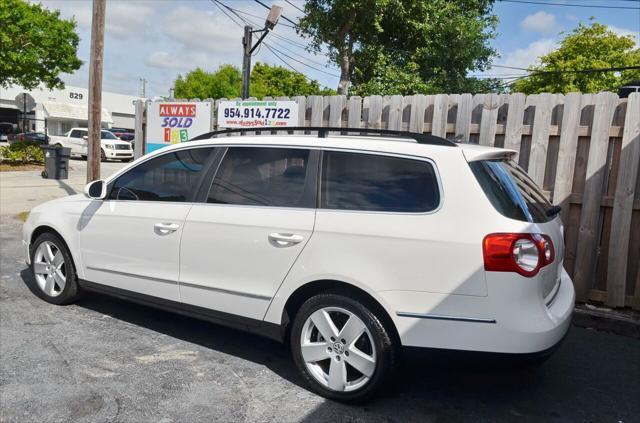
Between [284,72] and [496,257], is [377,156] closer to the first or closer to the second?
[496,257]

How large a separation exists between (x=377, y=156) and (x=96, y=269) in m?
2.66

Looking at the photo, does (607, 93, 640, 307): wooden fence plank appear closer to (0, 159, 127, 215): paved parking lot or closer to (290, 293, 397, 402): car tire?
(290, 293, 397, 402): car tire

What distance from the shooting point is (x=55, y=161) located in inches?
602

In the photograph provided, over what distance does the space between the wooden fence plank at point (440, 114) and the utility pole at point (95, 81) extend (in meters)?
6.17

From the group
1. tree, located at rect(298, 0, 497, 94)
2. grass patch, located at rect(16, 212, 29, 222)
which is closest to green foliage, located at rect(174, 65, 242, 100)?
tree, located at rect(298, 0, 497, 94)

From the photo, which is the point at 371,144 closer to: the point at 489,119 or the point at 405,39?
the point at 489,119

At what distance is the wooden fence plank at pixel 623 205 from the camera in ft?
15.7

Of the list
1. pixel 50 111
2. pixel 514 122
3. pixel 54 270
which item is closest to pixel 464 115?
pixel 514 122

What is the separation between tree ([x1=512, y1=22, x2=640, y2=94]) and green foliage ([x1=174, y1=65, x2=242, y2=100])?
106 feet

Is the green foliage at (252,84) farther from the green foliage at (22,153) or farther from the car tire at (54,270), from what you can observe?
the car tire at (54,270)

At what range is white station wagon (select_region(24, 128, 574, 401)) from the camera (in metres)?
2.81

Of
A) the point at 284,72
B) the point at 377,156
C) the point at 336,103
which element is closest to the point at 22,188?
the point at 336,103

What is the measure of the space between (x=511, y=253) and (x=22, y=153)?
20.1 metres

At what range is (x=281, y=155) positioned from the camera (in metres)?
3.61
